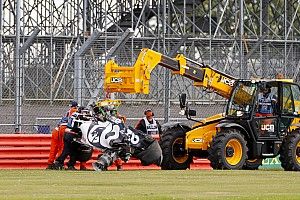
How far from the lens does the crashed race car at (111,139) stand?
24.2 meters

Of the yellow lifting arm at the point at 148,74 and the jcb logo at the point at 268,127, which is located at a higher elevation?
the yellow lifting arm at the point at 148,74

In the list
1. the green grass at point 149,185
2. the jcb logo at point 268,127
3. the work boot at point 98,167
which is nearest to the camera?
the green grass at point 149,185

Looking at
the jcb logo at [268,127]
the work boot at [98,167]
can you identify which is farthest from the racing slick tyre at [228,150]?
the work boot at [98,167]

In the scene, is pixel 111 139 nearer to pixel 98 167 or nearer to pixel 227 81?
pixel 98 167

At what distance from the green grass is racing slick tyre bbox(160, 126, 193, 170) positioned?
8.12 ft

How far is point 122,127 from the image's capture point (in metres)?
24.3

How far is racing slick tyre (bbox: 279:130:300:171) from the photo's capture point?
973 inches

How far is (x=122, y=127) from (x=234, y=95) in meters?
2.87

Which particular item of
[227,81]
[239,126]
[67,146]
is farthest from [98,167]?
[227,81]

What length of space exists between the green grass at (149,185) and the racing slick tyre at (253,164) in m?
2.50

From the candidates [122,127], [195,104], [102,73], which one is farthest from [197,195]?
[195,104]

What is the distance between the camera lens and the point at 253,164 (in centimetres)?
2606

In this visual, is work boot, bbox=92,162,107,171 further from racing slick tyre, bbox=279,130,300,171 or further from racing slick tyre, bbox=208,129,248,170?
racing slick tyre, bbox=279,130,300,171

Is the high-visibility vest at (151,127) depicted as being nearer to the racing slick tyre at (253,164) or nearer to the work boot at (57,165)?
the racing slick tyre at (253,164)
